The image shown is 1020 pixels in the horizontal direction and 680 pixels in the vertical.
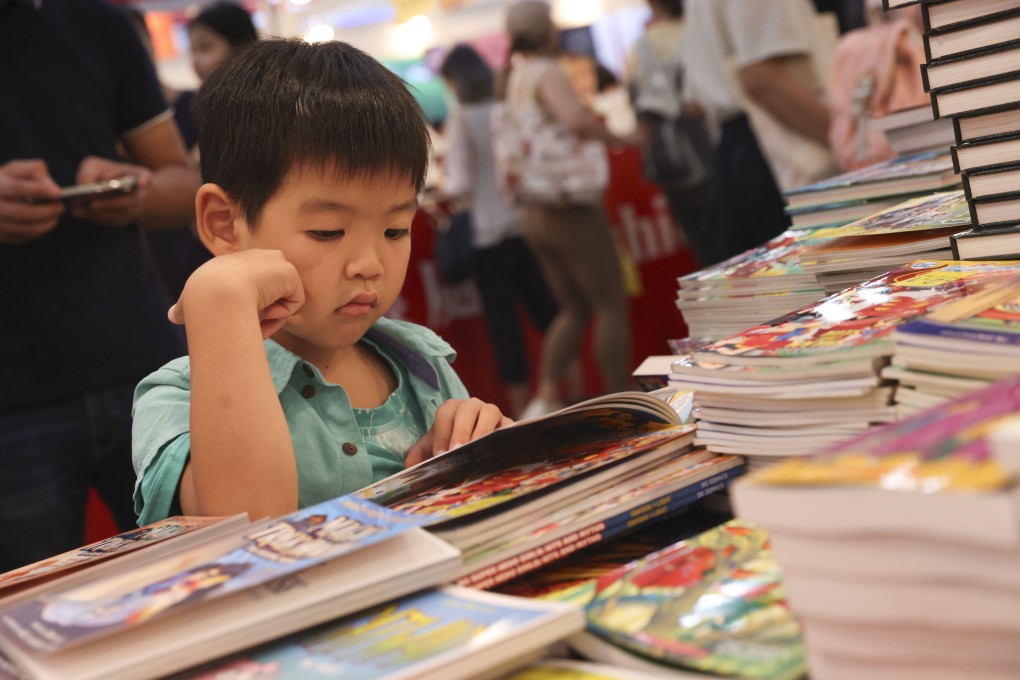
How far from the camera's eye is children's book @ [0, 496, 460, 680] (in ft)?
2.26

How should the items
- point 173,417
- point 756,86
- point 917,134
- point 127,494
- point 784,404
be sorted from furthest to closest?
point 756,86, point 917,134, point 127,494, point 173,417, point 784,404

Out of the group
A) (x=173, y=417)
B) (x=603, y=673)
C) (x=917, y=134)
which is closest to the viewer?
(x=603, y=673)

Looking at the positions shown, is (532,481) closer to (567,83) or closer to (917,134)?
(917,134)

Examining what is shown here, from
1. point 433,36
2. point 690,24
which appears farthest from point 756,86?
point 433,36

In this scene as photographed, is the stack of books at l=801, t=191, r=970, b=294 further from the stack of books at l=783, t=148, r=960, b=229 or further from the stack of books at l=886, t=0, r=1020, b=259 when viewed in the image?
the stack of books at l=783, t=148, r=960, b=229

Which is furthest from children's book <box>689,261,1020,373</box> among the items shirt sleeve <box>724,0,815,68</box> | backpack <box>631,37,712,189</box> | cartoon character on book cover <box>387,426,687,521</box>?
backpack <box>631,37,712,189</box>

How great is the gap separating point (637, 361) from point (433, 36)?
396 centimetres

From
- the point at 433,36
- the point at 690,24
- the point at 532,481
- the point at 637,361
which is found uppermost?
the point at 433,36

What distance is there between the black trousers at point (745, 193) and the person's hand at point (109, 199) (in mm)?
1792

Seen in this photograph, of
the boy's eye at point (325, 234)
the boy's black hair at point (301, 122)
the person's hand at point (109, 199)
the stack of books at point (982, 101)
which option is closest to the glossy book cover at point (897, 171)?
the stack of books at point (982, 101)

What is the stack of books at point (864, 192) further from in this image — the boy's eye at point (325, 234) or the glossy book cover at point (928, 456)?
the glossy book cover at point (928, 456)

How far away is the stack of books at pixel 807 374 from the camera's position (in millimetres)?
870

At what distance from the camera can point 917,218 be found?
1.37 metres

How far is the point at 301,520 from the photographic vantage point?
32.2 inches
